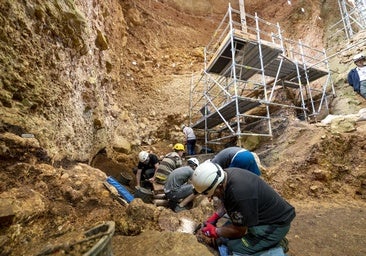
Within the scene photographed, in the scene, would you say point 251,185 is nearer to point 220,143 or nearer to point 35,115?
point 35,115

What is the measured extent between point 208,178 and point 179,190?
233 centimetres

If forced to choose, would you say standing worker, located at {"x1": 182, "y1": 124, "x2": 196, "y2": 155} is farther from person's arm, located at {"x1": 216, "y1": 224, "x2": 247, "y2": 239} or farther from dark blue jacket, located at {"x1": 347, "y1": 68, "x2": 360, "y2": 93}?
dark blue jacket, located at {"x1": 347, "y1": 68, "x2": 360, "y2": 93}

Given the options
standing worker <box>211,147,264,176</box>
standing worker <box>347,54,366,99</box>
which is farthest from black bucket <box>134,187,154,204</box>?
standing worker <box>347,54,366,99</box>

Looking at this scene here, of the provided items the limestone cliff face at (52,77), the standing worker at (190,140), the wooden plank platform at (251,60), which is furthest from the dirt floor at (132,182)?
the wooden plank platform at (251,60)

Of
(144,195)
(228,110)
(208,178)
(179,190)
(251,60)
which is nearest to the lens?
(208,178)

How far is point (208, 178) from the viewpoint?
7.14 feet

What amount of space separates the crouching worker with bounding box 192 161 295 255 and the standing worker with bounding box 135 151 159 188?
12.8 feet

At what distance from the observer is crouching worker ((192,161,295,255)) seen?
208 cm

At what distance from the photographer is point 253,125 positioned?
762 cm

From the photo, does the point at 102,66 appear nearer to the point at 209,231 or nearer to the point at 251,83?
the point at 251,83

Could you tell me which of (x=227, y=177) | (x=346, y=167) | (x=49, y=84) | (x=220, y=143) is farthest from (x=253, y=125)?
→ (x=49, y=84)

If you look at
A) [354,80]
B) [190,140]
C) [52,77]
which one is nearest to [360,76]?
[354,80]

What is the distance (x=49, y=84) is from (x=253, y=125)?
6.38 m

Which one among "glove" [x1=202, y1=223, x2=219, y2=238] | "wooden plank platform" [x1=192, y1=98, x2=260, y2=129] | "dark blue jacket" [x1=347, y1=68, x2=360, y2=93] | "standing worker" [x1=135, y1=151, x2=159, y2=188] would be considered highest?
"dark blue jacket" [x1=347, y1=68, x2=360, y2=93]
